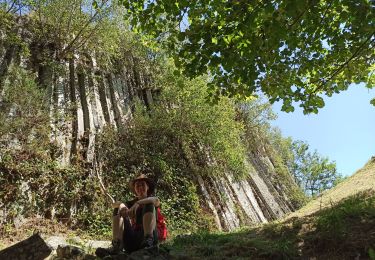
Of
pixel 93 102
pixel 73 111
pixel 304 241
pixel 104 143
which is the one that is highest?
pixel 93 102

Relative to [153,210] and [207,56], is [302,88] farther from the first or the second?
[153,210]

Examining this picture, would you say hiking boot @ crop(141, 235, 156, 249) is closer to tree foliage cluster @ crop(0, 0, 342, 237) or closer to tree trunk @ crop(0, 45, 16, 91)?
tree foliage cluster @ crop(0, 0, 342, 237)

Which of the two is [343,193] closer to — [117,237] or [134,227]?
[134,227]

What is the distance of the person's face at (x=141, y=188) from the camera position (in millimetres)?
5488

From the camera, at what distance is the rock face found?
1086 cm

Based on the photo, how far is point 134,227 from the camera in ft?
16.7

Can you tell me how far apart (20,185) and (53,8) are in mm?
6321

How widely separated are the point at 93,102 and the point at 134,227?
8.15 m

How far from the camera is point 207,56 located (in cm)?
551

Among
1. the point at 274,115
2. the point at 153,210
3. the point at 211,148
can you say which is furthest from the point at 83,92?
the point at 274,115

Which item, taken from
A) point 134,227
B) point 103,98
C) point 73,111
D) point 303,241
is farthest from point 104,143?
point 303,241

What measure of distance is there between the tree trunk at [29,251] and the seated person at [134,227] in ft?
2.32

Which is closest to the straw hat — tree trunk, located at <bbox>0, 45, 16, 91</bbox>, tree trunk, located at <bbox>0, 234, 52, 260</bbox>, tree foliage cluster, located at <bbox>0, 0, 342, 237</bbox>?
tree trunk, located at <bbox>0, 234, 52, 260</bbox>

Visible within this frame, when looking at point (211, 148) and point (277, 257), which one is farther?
point (211, 148)
